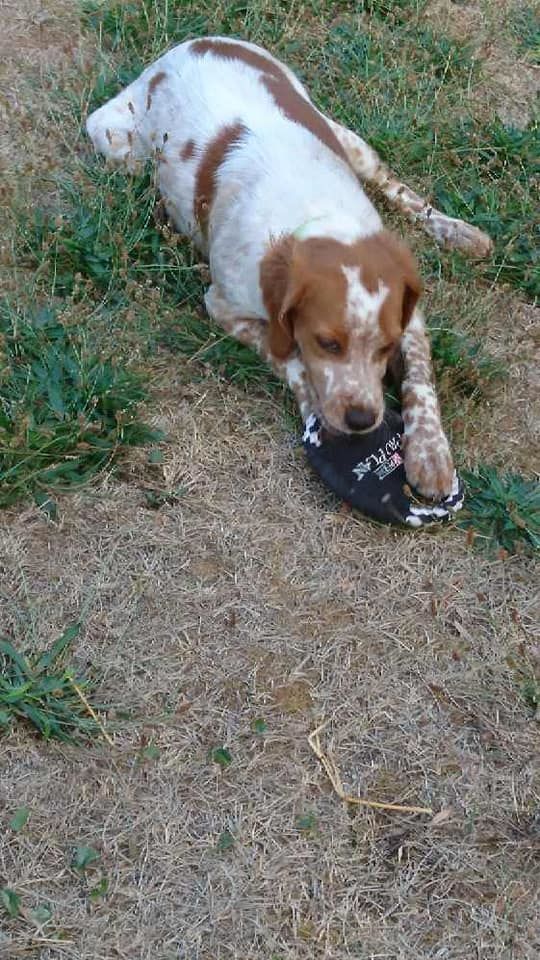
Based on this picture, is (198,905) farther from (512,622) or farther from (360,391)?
(360,391)

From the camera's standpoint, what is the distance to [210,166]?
402 cm

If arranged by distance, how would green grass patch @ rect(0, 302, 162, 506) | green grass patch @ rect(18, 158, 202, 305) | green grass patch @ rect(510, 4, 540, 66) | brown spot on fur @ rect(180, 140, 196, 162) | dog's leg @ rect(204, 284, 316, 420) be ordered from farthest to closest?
green grass patch @ rect(510, 4, 540, 66), brown spot on fur @ rect(180, 140, 196, 162), green grass patch @ rect(18, 158, 202, 305), dog's leg @ rect(204, 284, 316, 420), green grass patch @ rect(0, 302, 162, 506)

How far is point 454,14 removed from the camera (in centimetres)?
578

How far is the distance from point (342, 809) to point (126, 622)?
0.80m

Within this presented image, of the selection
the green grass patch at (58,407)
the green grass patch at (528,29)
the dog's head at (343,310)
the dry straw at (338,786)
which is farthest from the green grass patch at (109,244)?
the green grass patch at (528,29)

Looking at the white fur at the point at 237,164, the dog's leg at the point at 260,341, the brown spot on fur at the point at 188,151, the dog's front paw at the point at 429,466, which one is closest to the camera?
the dog's front paw at the point at 429,466

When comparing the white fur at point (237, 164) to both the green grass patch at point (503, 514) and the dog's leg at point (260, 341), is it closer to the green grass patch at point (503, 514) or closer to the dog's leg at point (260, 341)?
the dog's leg at point (260, 341)

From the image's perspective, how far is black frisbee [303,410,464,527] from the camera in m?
3.28

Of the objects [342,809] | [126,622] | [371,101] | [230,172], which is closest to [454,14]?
[371,101]

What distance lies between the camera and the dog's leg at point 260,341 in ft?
11.6

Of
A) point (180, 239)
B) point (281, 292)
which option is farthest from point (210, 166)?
point (281, 292)

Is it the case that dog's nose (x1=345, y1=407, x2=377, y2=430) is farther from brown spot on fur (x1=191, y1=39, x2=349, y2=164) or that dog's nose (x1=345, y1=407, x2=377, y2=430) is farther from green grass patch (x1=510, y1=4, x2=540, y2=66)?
green grass patch (x1=510, y1=4, x2=540, y2=66)

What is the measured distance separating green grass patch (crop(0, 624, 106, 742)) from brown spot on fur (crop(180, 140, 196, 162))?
213 cm

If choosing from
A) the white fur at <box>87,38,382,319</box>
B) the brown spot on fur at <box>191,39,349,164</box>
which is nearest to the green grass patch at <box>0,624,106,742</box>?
the white fur at <box>87,38,382,319</box>
